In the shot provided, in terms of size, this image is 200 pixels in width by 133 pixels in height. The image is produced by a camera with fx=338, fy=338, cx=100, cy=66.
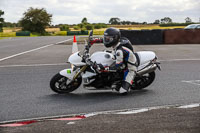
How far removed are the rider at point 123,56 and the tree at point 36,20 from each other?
90418 mm

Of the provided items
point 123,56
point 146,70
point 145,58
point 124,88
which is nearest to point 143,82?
point 146,70

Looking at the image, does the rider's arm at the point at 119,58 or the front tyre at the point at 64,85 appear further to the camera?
the front tyre at the point at 64,85

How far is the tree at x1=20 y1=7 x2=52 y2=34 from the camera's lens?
98.9 m

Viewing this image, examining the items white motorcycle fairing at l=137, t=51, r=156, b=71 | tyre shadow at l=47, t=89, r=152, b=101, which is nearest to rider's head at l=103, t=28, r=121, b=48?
white motorcycle fairing at l=137, t=51, r=156, b=71

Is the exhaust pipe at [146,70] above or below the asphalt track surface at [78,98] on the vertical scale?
above

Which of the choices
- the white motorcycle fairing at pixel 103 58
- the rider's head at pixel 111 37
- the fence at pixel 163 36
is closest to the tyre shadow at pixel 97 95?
the white motorcycle fairing at pixel 103 58

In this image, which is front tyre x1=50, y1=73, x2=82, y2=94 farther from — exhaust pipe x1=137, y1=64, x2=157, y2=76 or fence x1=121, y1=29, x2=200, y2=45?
fence x1=121, y1=29, x2=200, y2=45

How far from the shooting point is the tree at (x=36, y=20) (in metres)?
98.9

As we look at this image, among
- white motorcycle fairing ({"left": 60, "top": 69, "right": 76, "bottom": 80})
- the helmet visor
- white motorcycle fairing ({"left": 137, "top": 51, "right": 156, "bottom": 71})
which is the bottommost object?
white motorcycle fairing ({"left": 60, "top": 69, "right": 76, "bottom": 80})

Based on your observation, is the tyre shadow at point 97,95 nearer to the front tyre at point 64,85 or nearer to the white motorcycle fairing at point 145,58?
the front tyre at point 64,85

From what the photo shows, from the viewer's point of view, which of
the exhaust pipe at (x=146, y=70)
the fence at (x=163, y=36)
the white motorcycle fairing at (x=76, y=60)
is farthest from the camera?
the fence at (x=163, y=36)

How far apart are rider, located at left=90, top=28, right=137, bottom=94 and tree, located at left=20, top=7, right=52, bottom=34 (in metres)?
90.4

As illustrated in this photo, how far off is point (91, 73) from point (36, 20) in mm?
94787

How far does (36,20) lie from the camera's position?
9894 cm
